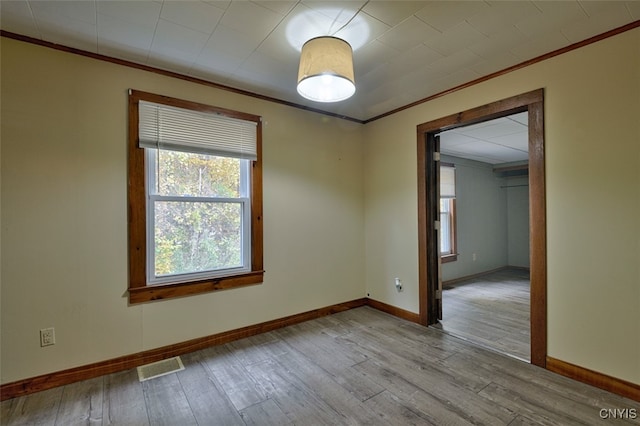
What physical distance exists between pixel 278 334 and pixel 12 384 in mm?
1970

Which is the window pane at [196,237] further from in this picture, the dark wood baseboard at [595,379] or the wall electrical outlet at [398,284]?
the dark wood baseboard at [595,379]

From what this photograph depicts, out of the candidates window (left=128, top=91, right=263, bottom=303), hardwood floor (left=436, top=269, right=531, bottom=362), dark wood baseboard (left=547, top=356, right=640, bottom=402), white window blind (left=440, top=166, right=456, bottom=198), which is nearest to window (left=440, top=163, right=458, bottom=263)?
white window blind (left=440, top=166, right=456, bottom=198)

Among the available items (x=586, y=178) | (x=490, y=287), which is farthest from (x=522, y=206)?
(x=586, y=178)

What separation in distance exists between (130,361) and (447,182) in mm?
5174

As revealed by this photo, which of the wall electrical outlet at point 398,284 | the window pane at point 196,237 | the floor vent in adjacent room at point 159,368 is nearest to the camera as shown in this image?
the floor vent in adjacent room at point 159,368

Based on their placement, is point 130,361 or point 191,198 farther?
point 191,198

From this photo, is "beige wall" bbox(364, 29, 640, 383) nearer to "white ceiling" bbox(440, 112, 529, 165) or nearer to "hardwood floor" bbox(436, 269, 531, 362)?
"hardwood floor" bbox(436, 269, 531, 362)

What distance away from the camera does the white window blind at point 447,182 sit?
5.31 m

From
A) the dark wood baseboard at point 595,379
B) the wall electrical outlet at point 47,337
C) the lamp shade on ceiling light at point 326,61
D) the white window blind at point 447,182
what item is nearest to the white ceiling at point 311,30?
the lamp shade on ceiling light at point 326,61

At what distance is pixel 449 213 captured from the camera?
5.49 meters

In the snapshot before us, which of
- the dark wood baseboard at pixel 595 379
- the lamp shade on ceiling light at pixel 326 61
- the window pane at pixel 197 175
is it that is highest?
the lamp shade on ceiling light at pixel 326 61

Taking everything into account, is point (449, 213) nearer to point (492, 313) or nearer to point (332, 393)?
point (492, 313)

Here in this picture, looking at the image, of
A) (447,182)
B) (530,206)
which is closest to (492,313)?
(530,206)

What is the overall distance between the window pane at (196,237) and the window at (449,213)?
153 inches
